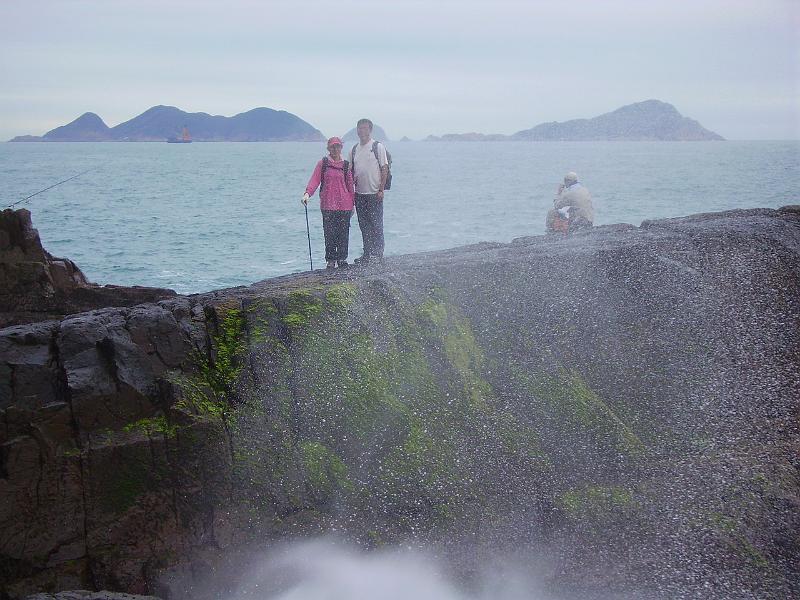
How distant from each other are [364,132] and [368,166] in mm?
532

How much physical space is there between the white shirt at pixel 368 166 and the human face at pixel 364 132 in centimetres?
6

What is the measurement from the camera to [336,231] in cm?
1167

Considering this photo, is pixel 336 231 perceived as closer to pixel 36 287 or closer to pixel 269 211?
pixel 36 287

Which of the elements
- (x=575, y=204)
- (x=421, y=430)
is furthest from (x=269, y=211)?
(x=421, y=430)

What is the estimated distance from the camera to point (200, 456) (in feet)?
26.3

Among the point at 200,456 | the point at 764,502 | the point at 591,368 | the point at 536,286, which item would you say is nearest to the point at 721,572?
the point at 764,502

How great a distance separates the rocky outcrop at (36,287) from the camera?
10.1 meters

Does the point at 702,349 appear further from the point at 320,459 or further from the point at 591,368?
the point at 320,459

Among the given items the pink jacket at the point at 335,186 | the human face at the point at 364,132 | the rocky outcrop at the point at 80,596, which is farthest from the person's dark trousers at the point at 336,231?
the rocky outcrop at the point at 80,596

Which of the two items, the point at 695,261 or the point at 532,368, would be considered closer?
the point at 532,368

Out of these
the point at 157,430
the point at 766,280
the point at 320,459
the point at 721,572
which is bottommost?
the point at 721,572

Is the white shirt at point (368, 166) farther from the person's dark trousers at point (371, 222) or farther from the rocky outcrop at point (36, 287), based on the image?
the rocky outcrop at point (36, 287)

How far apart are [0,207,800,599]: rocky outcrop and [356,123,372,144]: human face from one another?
2.47 meters

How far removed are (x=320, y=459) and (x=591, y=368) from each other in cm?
386
